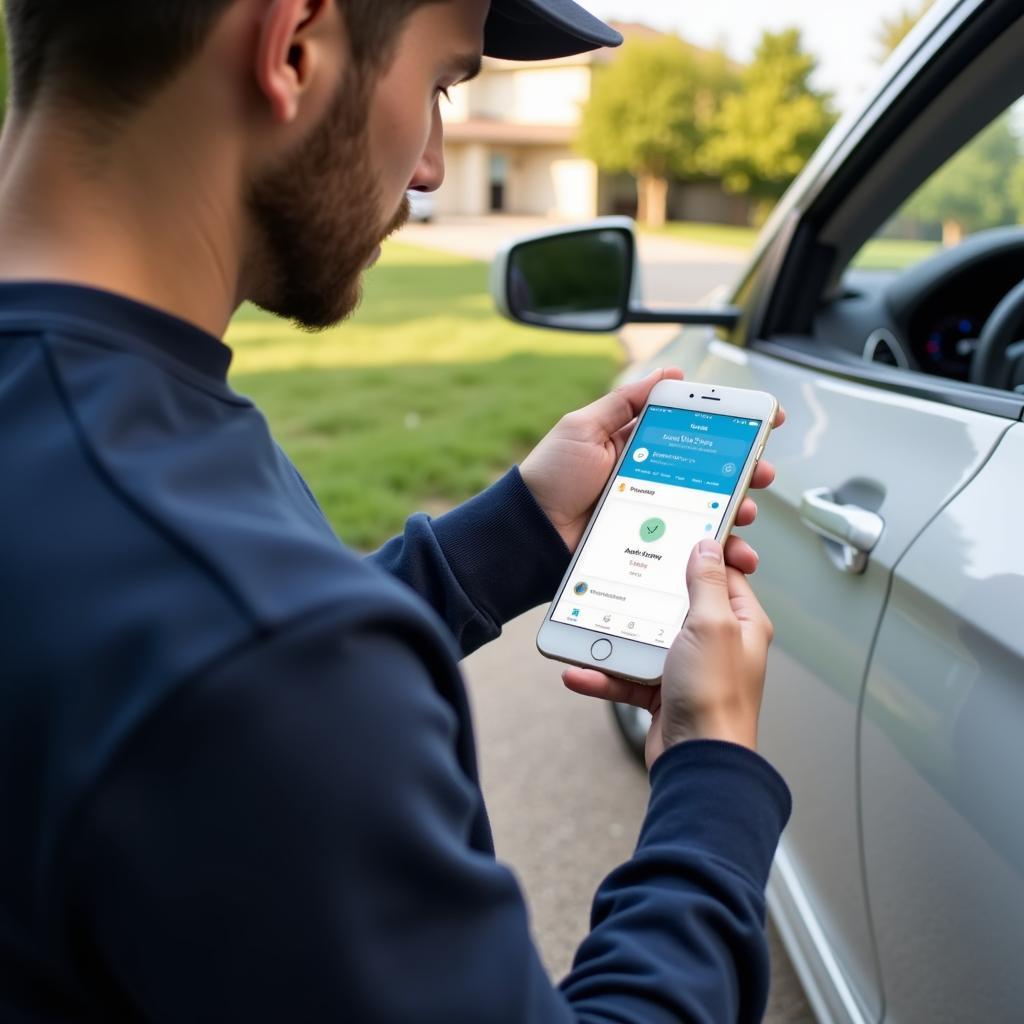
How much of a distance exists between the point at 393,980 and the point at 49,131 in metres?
0.76

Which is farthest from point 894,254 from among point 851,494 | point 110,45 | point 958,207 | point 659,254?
point 659,254

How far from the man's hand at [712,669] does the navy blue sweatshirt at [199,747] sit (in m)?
0.35

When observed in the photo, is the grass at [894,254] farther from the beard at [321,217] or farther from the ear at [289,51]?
the ear at [289,51]

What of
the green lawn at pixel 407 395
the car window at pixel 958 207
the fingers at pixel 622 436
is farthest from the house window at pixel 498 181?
the fingers at pixel 622 436

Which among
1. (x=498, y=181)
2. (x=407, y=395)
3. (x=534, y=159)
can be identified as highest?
(x=407, y=395)

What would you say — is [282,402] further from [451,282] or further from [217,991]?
[451,282]

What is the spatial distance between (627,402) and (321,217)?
2.98 feet

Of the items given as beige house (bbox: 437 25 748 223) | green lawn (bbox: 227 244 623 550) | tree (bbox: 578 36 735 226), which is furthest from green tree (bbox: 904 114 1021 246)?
beige house (bbox: 437 25 748 223)

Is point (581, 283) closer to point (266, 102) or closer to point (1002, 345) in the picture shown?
point (1002, 345)

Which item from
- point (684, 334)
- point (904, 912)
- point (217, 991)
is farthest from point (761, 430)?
point (684, 334)

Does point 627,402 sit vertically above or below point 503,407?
above

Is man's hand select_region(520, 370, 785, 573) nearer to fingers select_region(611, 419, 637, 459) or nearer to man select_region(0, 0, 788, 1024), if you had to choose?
fingers select_region(611, 419, 637, 459)

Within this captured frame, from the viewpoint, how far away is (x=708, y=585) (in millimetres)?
1265

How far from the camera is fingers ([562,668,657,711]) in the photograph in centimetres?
145
